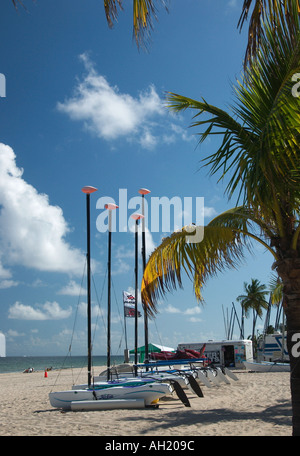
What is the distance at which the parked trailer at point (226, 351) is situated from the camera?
3256 cm

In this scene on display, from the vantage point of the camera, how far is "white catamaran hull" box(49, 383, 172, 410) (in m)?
14.4

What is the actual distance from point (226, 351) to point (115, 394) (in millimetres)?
19956

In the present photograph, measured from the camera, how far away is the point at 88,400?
1480 centimetres

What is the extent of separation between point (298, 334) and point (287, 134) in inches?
90.6

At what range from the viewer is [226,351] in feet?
109

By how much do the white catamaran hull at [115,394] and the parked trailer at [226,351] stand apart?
18455 mm

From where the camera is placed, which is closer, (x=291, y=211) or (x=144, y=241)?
(x=291, y=211)

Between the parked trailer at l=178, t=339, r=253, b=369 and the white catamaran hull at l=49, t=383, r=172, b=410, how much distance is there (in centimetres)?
1845

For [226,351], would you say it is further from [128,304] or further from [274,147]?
[274,147]

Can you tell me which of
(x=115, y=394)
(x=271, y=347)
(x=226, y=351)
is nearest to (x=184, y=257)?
(x=115, y=394)

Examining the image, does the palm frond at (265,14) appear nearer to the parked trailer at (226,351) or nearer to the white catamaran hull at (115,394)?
the white catamaran hull at (115,394)
